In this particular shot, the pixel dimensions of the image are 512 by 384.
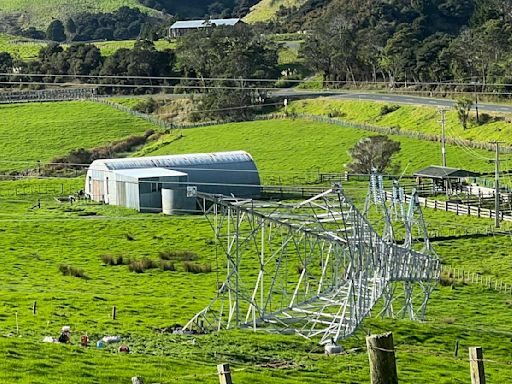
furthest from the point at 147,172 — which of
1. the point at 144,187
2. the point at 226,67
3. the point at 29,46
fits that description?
the point at 29,46

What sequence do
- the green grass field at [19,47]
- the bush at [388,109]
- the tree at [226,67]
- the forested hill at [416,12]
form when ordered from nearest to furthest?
the bush at [388,109] < the tree at [226,67] < the forested hill at [416,12] < the green grass field at [19,47]

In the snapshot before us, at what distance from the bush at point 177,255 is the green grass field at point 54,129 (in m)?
40.7

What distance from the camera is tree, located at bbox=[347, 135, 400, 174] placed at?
85.1 metres

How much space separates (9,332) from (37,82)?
10401cm

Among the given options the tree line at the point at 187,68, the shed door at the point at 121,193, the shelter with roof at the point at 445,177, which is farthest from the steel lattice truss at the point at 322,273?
the tree line at the point at 187,68

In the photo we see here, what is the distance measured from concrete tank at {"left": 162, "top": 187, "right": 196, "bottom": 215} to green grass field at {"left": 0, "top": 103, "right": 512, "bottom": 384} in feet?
5.82

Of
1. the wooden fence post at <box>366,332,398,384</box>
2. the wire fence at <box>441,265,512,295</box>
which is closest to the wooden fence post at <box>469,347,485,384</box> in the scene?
the wooden fence post at <box>366,332,398,384</box>

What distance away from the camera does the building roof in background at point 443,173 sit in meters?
78.1

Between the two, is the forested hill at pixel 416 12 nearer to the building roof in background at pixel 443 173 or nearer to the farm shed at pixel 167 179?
the farm shed at pixel 167 179

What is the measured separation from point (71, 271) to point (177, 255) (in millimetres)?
7351

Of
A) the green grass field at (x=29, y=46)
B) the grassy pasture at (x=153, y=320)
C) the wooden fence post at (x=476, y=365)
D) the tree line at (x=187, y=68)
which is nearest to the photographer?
the wooden fence post at (x=476, y=365)

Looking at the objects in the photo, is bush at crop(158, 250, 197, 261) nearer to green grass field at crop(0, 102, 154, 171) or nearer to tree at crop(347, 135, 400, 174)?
tree at crop(347, 135, 400, 174)

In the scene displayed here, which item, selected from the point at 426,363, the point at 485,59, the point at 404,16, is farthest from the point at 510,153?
the point at 404,16

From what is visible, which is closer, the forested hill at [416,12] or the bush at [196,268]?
the bush at [196,268]
